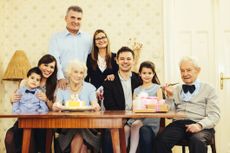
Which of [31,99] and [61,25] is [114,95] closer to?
[31,99]

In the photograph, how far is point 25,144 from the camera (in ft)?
8.65

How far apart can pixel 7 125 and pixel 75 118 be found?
85.3 inches

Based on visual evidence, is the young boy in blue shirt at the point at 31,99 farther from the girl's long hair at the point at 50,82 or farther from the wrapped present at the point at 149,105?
the wrapped present at the point at 149,105

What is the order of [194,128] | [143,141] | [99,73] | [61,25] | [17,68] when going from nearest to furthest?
[194,128], [143,141], [99,73], [17,68], [61,25]

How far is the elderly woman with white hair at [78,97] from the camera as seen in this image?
295 centimetres

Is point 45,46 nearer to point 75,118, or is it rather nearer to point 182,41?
point 182,41

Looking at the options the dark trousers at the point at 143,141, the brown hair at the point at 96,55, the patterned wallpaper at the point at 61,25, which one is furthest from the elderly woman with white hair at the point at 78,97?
the patterned wallpaper at the point at 61,25

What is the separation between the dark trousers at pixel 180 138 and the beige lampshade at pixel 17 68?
6.34 ft

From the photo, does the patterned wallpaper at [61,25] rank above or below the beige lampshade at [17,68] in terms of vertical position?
above

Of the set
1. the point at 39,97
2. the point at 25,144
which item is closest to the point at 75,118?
the point at 25,144

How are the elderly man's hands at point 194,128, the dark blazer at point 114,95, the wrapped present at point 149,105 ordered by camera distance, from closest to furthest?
1. the wrapped present at point 149,105
2. the elderly man's hands at point 194,128
3. the dark blazer at point 114,95

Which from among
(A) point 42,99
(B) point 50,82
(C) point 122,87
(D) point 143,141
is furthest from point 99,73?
(D) point 143,141

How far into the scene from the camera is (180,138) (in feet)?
9.64

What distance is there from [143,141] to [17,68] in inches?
75.3
